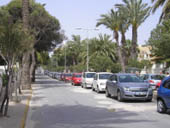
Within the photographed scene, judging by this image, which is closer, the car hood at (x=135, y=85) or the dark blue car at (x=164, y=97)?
the dark blue car at (x=164, y=97)

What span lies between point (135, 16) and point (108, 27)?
15.3ft

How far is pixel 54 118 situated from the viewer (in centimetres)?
1098

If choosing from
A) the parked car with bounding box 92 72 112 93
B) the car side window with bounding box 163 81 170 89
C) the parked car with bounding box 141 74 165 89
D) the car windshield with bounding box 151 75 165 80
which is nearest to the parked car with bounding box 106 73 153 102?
the car side window with bounding box 163 81 170 89

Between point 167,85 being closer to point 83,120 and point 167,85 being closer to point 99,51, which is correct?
point 83,120

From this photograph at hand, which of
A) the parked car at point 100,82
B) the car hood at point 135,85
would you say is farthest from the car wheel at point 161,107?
the parked car at point 100,82

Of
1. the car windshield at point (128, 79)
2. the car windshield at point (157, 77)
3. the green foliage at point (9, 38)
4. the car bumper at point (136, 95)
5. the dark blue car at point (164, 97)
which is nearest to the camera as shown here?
the dark blue car at point (164, 97)

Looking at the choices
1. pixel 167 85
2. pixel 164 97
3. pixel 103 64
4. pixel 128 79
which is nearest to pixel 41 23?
pixel 103 64

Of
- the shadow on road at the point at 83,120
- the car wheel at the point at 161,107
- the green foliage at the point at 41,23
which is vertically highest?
the green foliage at the point at 41,23

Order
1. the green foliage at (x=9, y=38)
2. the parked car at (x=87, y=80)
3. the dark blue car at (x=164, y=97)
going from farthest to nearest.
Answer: the parked car at (x=87, y=80)
the green foliage at (x=9, y=38)
the dark blue car at (x=164, y=97)

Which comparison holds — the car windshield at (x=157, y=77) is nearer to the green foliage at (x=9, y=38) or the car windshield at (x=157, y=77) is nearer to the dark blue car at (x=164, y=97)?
the dark blue car at (x=164, y=97)

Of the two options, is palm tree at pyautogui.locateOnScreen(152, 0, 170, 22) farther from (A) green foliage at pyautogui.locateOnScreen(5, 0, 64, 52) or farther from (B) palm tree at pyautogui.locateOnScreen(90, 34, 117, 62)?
(B) palm tree at pyautogui.locateOnScreen(90, 34, 117, 62)

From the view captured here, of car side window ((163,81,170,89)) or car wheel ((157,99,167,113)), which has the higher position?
car side window ((163,81,170,89))

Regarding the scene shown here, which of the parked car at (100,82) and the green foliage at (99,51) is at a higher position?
the green foliage at (99,51)

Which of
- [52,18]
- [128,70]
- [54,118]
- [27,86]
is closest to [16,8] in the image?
[52,18]
